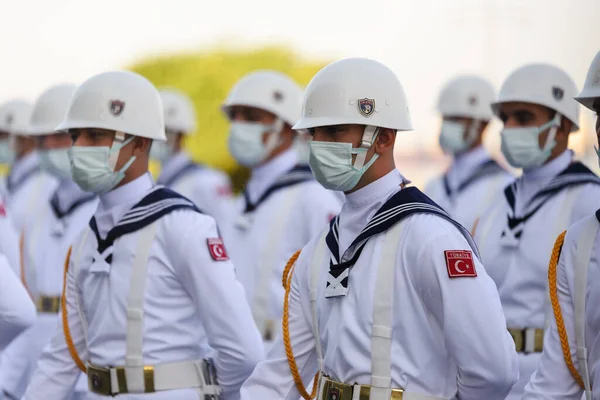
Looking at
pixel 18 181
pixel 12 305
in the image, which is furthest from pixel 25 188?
pixel 12 305

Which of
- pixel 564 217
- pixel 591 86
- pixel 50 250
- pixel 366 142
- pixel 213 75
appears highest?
pixel 591 86

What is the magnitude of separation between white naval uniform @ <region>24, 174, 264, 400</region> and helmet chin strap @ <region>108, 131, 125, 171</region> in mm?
279

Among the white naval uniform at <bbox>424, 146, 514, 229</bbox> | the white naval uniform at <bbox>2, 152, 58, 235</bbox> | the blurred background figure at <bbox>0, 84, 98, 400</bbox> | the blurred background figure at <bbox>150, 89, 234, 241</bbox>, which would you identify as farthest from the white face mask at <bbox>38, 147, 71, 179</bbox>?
the white naval uniform at <bbox>424, 146, 514, 229</bbox>

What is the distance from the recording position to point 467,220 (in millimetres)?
10703

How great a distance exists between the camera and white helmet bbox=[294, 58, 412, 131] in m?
5.25

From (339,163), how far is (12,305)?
2.28m

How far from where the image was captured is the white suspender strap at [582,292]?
5.01m

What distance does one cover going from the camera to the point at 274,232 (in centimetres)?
935

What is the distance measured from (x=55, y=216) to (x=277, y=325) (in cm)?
217

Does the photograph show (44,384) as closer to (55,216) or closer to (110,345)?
(110,345)

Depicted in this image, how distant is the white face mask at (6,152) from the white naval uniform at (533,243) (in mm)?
→ 7482

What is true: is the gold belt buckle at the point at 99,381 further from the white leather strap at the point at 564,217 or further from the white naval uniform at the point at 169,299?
the white leather strap at the point at 564,217

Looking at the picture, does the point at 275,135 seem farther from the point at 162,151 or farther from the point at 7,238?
the point at 162,151

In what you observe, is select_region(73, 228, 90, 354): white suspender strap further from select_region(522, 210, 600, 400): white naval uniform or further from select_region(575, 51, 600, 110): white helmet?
select_region(575, 51, 600, 110): white helmet
